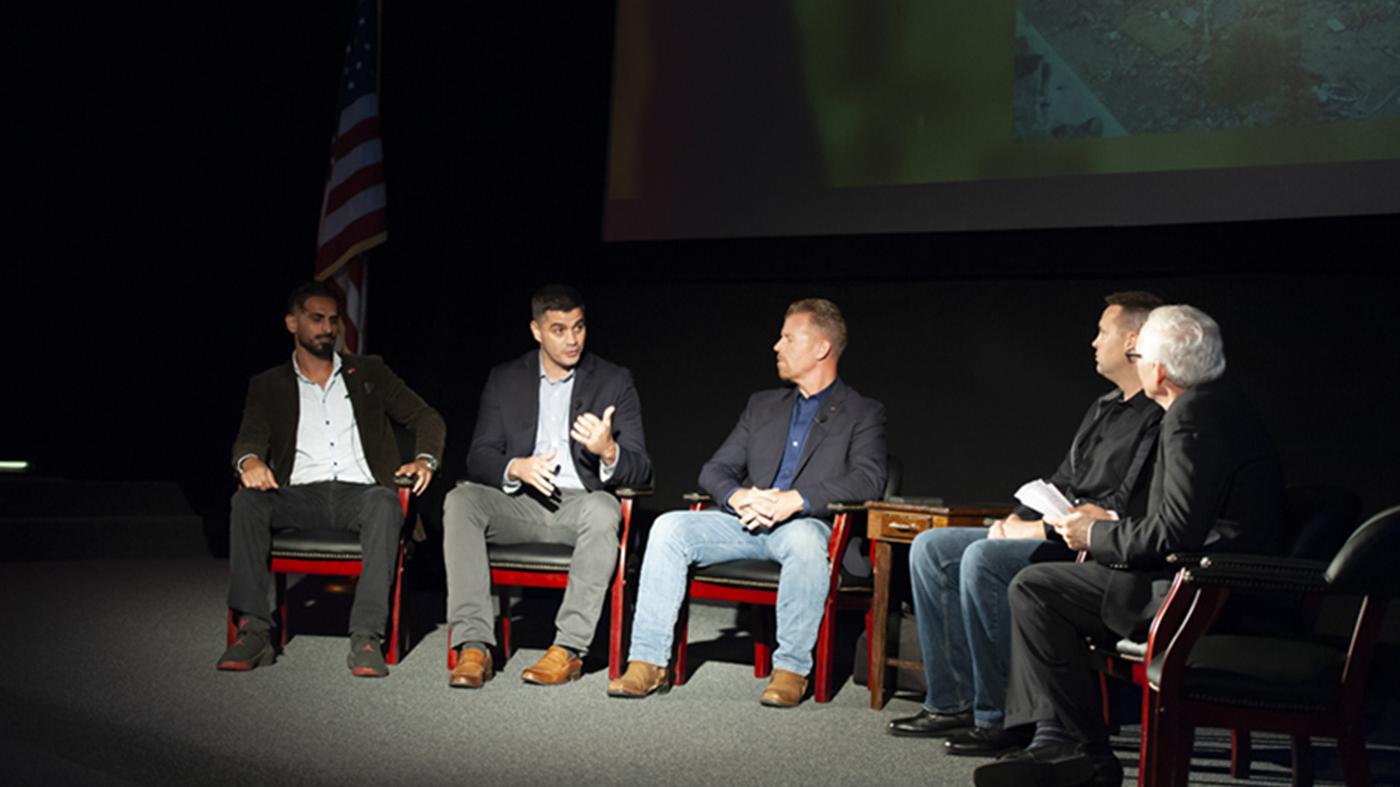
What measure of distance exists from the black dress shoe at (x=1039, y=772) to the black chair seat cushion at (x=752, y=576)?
111 cm

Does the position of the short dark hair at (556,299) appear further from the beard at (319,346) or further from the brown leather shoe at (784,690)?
the brown leather shoe at (784,690)

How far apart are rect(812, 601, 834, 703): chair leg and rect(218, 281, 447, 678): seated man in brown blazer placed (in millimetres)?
1327

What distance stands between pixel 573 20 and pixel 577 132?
523mm

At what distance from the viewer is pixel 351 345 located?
20.8 ft

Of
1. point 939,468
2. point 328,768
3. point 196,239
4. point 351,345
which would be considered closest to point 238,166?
point 196,239

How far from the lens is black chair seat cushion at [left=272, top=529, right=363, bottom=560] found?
4.24 meters

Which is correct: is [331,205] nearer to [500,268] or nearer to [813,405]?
[500,268]

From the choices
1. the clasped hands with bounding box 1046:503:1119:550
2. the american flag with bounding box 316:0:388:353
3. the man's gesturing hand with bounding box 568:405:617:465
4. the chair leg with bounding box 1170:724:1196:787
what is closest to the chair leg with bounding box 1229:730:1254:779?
the clasped hands with bounding box 1046:503:1119:550

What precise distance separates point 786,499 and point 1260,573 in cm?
175

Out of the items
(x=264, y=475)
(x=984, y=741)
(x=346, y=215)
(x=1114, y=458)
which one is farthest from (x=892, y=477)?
(x=346, y=215)

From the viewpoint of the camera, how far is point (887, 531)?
12.7 ft

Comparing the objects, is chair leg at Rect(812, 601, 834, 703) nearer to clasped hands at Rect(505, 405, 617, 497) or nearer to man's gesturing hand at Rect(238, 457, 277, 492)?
clasped hands at Rect(505, 405, 617, 497)

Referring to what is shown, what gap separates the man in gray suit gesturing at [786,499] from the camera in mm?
3867

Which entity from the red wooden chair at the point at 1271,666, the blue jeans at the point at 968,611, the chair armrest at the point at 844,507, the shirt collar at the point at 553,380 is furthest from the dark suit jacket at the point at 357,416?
the red wooden chair at the point at 1271,666
